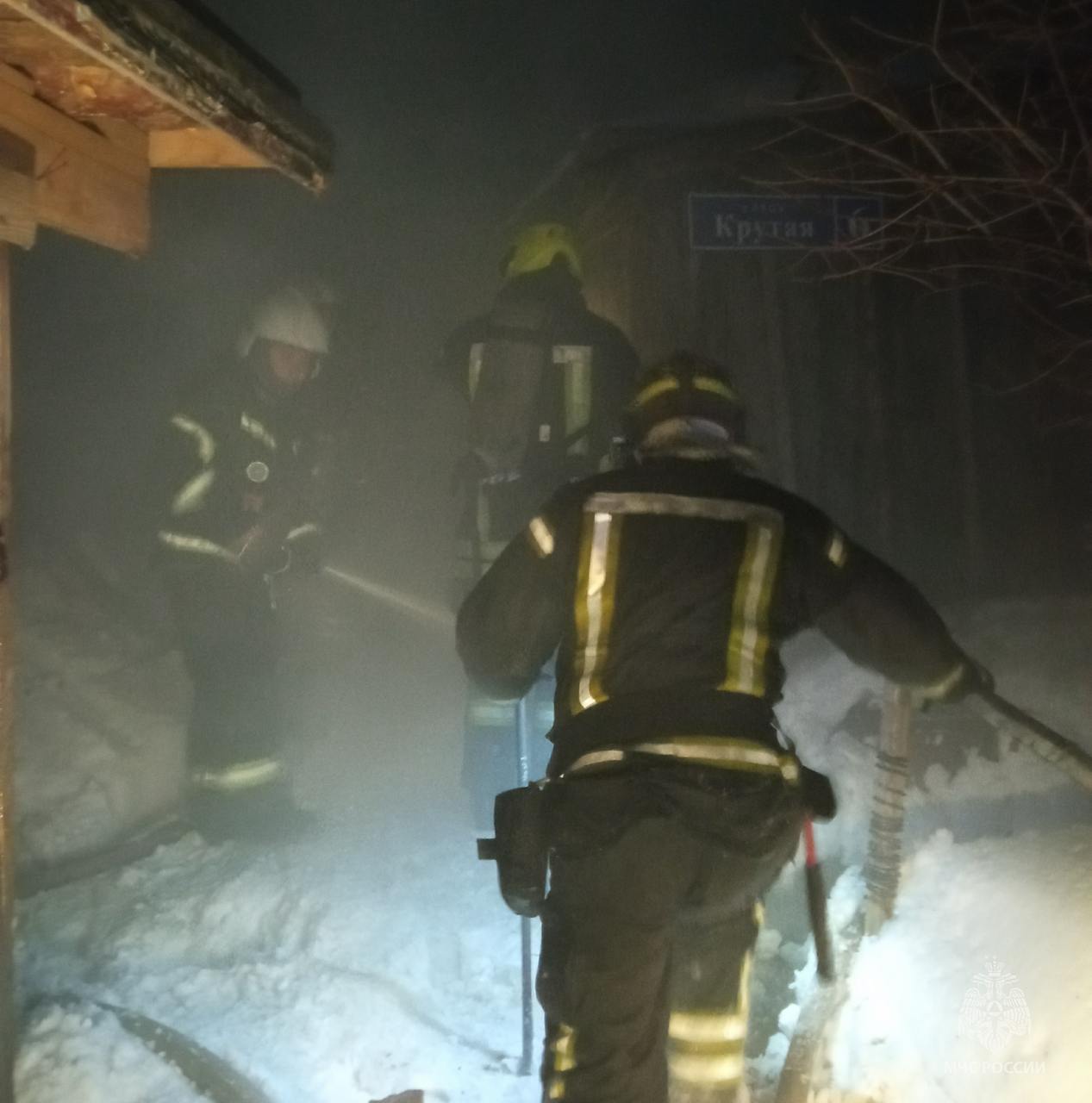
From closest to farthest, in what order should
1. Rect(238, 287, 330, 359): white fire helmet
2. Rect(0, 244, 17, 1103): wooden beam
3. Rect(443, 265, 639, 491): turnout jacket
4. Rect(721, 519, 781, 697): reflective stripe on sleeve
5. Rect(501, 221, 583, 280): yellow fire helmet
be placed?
Rect(721, 519, 781, 697): reflective stripe on sleeve
Rect(0, 244, 17, 1103): wooden beam
Rect(443, 265, 639, 491): turnout jacket
Rect(501, 221, 583, 280): yellow fire helmet
Rect(238, 287, 330, 359): white fire helmet

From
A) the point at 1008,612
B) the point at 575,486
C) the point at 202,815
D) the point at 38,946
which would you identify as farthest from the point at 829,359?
the point at 38,946

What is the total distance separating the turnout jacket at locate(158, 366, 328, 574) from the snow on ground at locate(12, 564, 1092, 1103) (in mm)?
1525

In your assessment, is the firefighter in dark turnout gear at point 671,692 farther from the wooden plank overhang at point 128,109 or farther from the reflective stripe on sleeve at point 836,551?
the wooden plank overhang at point 128,109

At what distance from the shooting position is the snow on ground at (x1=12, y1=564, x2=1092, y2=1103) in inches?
94.7

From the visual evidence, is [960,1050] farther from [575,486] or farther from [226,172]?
[226,172]

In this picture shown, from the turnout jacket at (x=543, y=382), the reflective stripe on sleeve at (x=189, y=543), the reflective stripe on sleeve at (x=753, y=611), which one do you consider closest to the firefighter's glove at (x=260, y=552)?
the reflective stripe on sleeve at (x=189, y=543)

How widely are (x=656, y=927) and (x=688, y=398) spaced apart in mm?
1265

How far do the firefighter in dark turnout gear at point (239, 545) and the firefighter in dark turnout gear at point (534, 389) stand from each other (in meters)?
1.09

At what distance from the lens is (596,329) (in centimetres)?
385

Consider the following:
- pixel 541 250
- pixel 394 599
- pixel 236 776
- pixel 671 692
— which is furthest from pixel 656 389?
pixel 394 599

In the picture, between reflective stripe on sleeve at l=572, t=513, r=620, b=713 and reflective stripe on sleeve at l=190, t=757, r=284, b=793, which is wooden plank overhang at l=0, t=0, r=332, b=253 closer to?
reflective stripe on sleeve at l=572, t=513, r=620, b=713

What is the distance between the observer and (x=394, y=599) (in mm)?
8414

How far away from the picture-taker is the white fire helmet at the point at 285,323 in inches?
177

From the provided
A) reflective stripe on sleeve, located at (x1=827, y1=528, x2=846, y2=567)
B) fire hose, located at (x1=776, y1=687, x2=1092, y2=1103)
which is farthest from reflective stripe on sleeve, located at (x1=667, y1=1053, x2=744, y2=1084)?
reflective stripe on sleeve, located at (x1=827, y1=528, x2=846, y2=567)
